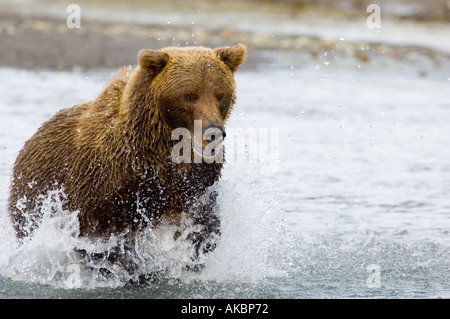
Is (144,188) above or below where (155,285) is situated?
above

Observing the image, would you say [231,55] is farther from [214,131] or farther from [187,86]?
[214,131]

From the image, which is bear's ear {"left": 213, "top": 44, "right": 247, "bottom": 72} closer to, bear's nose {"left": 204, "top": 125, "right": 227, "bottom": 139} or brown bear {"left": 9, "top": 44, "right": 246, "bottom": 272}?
brown bear {"left": 9, "top": 44, "right": 246, "bottom": 272}

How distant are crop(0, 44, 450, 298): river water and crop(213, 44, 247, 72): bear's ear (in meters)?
0.96

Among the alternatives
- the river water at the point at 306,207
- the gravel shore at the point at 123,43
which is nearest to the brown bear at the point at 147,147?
the river water at the point at 306,207

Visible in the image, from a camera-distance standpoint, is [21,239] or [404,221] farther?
[404,221]

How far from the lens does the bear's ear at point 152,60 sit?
5.96 meters

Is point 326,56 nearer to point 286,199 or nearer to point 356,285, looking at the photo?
point 286,199

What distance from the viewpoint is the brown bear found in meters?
5.97

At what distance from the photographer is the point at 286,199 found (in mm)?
8961

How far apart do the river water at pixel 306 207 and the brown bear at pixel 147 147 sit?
26 cm

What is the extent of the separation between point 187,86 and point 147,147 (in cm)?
58

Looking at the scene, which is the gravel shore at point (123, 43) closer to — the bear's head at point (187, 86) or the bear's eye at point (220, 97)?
the bear's head at point (187, 86)

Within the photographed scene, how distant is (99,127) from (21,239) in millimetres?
1288
